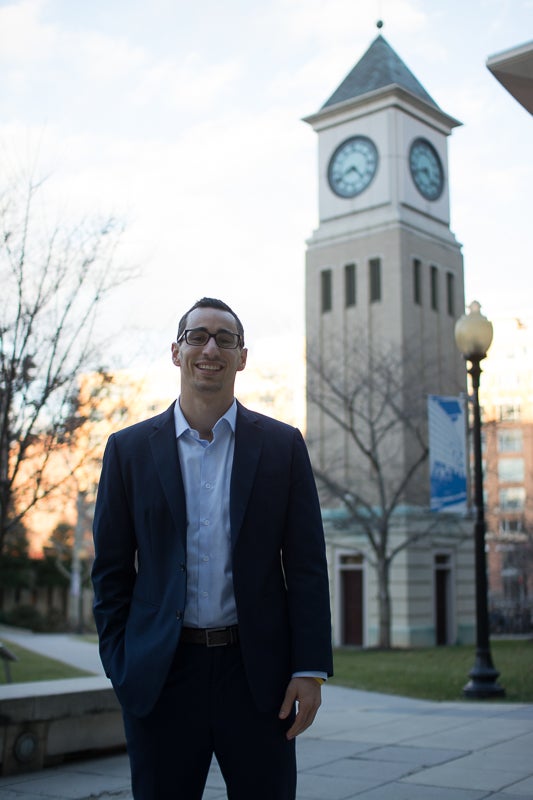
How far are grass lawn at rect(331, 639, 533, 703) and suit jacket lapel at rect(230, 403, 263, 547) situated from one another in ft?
32.0

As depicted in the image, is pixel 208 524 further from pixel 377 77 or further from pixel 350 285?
A: pixel 377 77

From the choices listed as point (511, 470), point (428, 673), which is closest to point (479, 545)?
point (428, 673)

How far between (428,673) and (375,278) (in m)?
21.4

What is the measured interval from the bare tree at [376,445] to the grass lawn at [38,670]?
13185 millimetres

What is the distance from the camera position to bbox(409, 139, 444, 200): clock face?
38.4 metres

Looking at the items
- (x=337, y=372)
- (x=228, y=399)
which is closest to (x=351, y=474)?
(x=337, y=372)

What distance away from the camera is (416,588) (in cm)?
3500

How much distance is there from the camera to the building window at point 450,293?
38688mm

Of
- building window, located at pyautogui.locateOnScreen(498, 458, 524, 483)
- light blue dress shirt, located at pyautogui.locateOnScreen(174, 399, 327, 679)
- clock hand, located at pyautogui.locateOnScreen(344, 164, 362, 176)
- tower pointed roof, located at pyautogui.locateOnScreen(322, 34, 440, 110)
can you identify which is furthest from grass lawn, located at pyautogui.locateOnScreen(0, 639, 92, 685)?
building window, located at pyautogui.locateOnScreen(498, 458, 524, 483)

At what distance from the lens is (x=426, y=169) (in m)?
39.2

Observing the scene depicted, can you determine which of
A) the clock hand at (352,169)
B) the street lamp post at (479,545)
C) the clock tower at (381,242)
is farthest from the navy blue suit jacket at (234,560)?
the clock hand at (352,169)

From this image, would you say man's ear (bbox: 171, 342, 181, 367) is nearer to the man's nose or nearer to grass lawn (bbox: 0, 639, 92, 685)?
the man's nose

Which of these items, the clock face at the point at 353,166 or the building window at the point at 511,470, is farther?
the building window at the point at 511,470

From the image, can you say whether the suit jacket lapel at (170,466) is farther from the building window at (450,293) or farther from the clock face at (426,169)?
the clock face at (426,169)
